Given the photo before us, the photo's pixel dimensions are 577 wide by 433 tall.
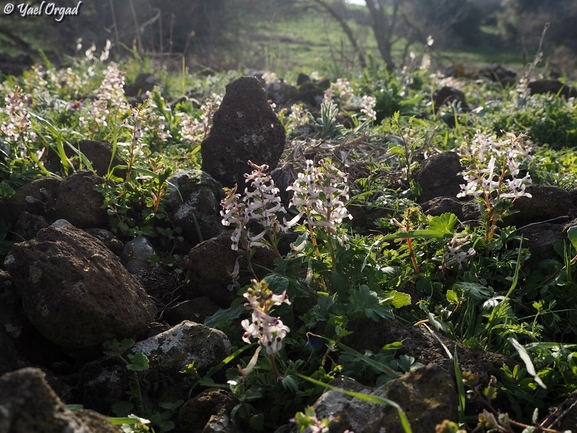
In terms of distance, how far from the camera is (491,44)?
28594 millimetres

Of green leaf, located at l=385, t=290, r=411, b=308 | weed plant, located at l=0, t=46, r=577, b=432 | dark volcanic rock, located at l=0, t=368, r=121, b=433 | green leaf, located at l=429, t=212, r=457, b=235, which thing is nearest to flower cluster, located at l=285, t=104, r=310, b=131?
weed plant, located at l=0, t=46, r=577, b=432

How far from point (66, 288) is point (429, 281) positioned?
145 cm

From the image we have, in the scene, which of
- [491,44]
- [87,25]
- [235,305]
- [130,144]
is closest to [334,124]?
[130,144]

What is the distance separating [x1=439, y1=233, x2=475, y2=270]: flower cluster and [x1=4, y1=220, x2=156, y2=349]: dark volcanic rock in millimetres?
1275

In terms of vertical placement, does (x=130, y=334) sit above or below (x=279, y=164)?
below

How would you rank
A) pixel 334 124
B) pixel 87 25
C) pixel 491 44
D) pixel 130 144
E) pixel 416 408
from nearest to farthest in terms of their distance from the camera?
pixel 416 408 → pixel 130 144 → pixel 334 124 → pixel 87 25 → pixel 491 44

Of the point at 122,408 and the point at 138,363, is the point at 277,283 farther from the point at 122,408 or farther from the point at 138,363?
the point at 122,408

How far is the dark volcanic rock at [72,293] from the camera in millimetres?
2400

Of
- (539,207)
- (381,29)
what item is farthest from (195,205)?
(381,29)

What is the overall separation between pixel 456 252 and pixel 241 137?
1470 millimetres

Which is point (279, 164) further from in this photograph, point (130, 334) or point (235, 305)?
point (130, 334)

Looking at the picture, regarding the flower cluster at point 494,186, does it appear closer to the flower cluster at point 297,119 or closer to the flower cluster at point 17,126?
the flower cluster at point 297,119

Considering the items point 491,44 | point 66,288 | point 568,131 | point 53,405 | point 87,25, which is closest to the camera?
point 53,405

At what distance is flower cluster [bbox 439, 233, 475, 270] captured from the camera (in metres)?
2.88
